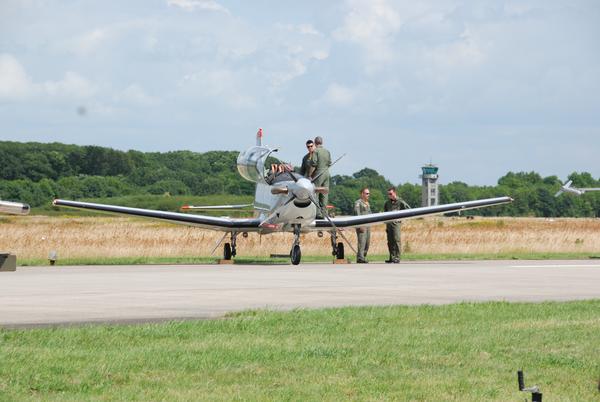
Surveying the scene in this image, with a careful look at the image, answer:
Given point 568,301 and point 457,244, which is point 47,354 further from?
point 457,244

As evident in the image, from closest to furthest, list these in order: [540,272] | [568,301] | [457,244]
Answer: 1. [568,301]
2. [540,272]
3. [457,244]

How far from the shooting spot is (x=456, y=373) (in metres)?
9.88

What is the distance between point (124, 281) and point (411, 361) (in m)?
10.5

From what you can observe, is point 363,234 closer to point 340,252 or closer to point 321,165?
point 340,252

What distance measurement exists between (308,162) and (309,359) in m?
20.1

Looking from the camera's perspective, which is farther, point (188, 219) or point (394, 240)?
point (188, 219)

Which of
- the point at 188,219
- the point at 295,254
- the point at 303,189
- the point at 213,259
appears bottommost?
the point at 213,259

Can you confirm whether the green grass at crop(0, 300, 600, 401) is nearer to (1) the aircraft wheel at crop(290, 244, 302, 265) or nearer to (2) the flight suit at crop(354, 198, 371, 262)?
(1) the aircraft wheel at crop(290, 244, 302, 265)

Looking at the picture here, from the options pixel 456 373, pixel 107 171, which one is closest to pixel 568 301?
pixel 456 373

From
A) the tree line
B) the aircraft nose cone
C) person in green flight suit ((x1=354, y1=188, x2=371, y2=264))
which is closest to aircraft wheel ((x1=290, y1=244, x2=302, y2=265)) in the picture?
the aircraft nose cone

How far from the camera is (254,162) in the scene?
103 ft

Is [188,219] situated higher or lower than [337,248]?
higher

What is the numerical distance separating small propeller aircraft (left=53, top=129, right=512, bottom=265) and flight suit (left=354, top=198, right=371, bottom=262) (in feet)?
0.83

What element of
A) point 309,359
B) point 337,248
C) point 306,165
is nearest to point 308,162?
point 306,165
